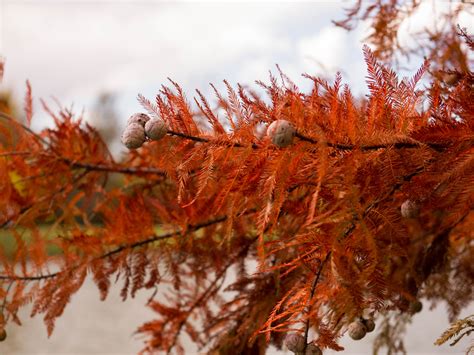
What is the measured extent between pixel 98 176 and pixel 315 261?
726 millimetres

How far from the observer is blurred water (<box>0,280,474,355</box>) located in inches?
85.9

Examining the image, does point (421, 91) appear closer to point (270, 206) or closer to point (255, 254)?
point (270, 206)

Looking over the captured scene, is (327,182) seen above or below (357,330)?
above

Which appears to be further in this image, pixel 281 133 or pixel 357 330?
pixel 357 330

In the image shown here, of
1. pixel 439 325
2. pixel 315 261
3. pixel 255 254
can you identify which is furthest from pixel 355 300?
pixel 439 325

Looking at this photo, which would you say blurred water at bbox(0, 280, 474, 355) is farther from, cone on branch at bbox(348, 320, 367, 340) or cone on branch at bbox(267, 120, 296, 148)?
cone on branch at bbox(267, 120, 296, 148)

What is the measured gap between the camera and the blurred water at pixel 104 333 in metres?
2.18

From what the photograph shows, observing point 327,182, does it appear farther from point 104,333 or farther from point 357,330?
point 104,333

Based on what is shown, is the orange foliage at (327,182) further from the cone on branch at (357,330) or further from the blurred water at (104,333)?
the blurred water at (104,333)

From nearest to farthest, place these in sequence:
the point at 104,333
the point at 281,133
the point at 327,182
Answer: the point at 281,133
the point at 327,182
the point at 104,333

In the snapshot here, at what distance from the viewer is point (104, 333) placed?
2.75m

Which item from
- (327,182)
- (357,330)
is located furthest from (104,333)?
(327,182)

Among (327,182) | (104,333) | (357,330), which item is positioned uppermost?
(327,182)

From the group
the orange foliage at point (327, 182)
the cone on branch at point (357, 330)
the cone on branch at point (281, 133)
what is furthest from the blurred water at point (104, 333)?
the cone on branch at point (281, 133)
